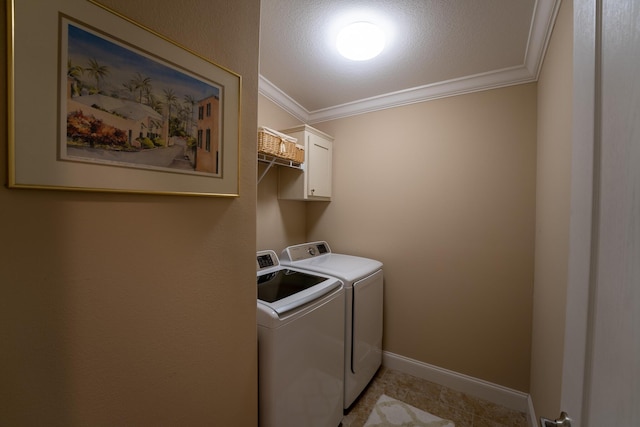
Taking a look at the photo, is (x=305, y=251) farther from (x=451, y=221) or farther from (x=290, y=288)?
(x=451, y=221)

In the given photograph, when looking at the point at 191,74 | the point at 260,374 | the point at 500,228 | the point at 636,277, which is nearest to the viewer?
the point at 636,277

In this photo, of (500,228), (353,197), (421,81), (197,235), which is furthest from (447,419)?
(421,81)

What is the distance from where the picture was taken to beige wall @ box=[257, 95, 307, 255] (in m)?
2.12

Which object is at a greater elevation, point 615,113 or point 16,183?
point 615,113

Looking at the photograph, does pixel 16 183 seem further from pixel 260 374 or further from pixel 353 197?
pixel 353 197

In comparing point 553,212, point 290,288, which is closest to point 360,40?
point 553,212

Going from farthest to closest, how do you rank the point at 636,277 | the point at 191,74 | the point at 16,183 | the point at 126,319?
the point at 191,74 → the point at 126,319 → the point at 16,183 → the point at 636,277

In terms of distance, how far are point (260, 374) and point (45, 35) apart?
1.36m

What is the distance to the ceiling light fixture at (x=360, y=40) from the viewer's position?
137cm

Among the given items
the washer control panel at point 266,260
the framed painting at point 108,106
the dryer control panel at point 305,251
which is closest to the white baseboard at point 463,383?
the dryer control panel at point 305,251

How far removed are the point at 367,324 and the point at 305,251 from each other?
830 millimetres

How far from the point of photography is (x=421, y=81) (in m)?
1.95

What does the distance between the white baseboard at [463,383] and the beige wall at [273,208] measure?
148cm

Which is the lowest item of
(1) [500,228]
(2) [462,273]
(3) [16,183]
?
(2) [462,273]
